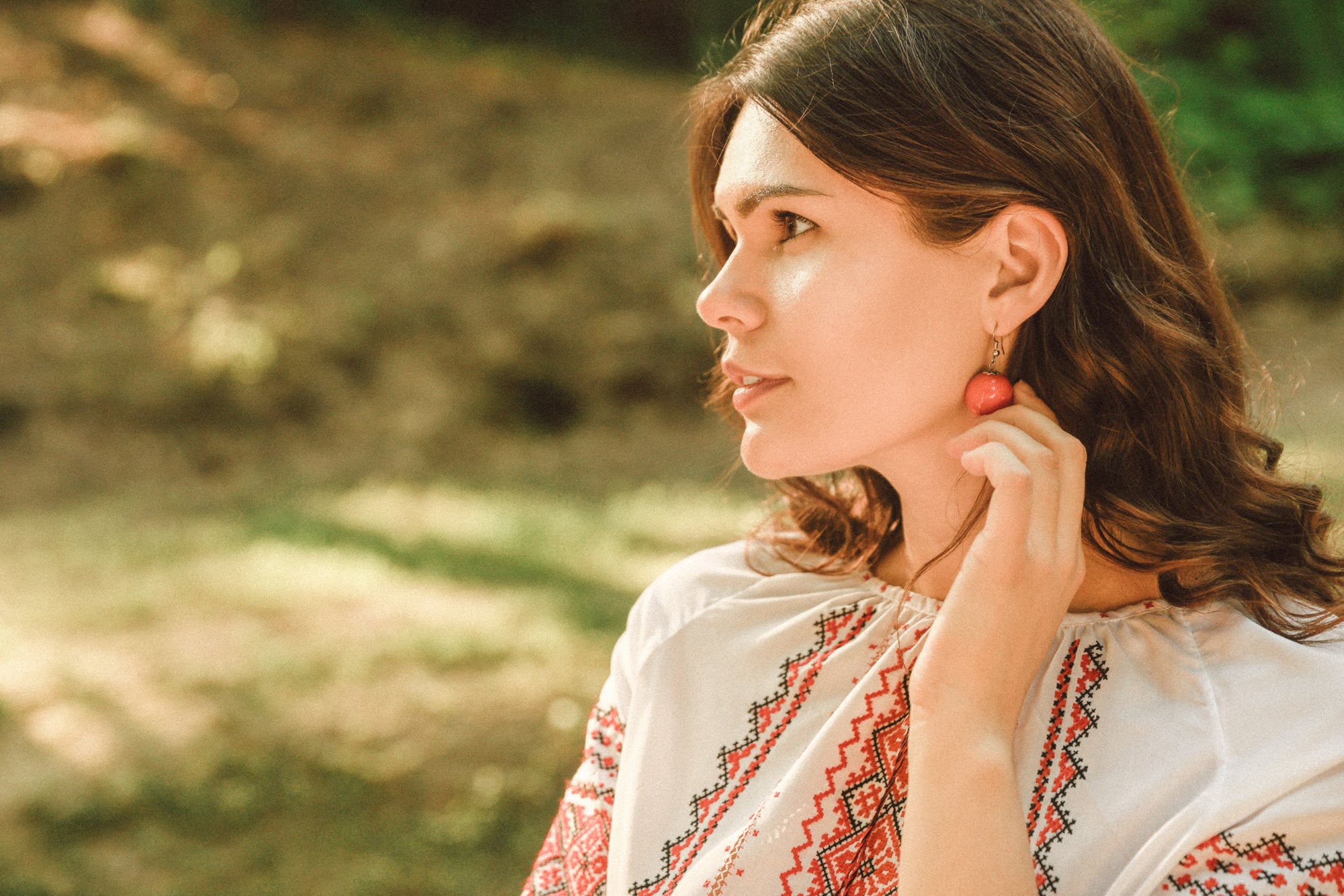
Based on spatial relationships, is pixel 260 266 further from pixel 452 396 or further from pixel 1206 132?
pixel 1206 132

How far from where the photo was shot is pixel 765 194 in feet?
5.07

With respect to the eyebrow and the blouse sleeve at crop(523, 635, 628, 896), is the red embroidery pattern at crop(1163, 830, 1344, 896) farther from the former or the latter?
the eyebrow

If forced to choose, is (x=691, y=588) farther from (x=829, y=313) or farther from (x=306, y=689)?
(x=306, y=689)

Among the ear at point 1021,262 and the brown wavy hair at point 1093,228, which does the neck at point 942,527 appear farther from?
the ear at point 1021,262

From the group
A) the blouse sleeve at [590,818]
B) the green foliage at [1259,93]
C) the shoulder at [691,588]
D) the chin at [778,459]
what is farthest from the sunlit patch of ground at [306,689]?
the green foliage at [1259,93]

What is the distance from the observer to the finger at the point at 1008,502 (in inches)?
54.5

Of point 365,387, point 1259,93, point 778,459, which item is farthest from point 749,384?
point 1259,93

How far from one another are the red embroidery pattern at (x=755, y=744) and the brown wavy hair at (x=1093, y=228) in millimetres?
225

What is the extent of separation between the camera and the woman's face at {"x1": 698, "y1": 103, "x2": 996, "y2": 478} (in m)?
1.51

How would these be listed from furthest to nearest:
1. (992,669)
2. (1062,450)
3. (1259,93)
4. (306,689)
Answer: (1259,93) < (306,689) < (1062,450) < (992,669)

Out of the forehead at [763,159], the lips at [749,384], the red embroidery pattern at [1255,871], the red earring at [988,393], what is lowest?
the red embroidery pattern at [1255,871]

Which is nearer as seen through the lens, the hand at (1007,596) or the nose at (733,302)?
the hand at (1007,596)

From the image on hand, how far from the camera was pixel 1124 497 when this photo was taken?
1.57 metres

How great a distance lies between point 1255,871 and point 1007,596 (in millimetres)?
397
